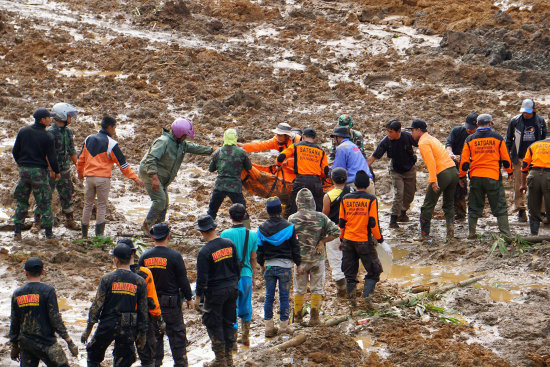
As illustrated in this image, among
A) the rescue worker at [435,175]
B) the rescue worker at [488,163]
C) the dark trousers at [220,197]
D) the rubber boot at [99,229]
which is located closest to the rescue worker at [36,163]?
the rubber boot at [99,229]

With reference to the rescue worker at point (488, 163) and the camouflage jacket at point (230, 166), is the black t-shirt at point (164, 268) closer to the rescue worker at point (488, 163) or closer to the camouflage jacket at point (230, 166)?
the camouflage jacket at point (230, 166)

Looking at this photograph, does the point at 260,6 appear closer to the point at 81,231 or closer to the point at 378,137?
the point at 378,137

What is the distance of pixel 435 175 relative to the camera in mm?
10453

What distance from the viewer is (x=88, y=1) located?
27.4 meters

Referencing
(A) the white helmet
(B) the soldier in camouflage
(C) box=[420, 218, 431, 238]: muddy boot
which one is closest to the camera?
(B) the soldier in camouflage

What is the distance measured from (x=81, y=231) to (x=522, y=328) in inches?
264

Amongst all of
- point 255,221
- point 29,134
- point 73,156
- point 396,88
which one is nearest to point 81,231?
point 73,156

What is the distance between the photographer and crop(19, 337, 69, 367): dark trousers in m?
6.25

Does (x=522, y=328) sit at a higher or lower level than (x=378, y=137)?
lower

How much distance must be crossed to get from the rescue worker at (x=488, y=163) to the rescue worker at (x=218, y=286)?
4871 millimetres

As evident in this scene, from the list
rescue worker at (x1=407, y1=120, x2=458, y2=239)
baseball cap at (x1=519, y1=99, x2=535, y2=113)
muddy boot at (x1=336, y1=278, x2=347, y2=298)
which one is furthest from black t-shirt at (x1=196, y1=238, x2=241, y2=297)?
baseball cap at (x1=519, y1=99, x2=535, y2=113)

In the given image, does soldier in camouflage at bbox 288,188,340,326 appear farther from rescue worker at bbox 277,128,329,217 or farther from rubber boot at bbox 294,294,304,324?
rescue worker at bbox 277,128,329,217

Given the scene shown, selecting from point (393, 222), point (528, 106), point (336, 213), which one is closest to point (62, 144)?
point (336, 213)

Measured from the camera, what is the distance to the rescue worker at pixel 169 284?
659 centimetres
